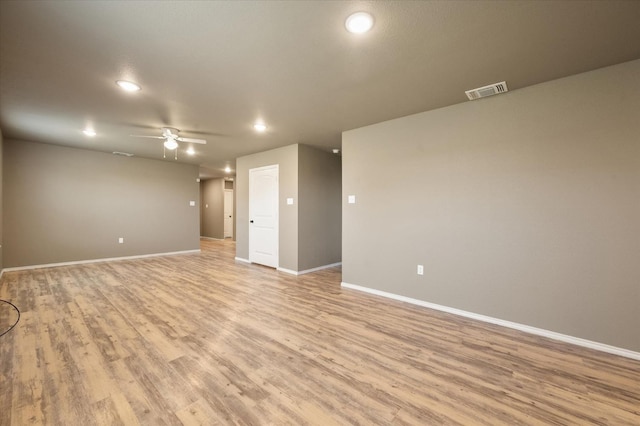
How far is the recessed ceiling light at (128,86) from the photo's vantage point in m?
2.66

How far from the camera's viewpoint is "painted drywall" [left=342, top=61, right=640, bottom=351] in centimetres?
234

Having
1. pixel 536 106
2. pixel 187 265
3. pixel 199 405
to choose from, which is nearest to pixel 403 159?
pixel 536 106

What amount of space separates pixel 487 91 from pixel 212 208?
10.2 m

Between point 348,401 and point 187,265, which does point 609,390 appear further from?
point 187,265

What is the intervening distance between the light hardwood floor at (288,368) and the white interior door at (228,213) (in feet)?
24.1

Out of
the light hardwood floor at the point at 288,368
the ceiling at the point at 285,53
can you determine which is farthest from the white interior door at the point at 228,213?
the light hardwood floor at the point at 288,368

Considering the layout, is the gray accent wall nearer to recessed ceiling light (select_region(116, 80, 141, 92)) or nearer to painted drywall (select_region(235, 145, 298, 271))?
painted drywall (select_region(235, 145, 298, 271))

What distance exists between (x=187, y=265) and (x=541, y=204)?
20.5ft

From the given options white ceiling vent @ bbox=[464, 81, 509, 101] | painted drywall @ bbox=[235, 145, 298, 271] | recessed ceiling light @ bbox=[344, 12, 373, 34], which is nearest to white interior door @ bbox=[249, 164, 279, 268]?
painted drywall @ bbox=[235, 145, 298, 271]

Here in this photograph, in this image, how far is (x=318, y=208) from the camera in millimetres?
5531

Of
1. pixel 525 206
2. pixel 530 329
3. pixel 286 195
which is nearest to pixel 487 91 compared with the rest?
pixel 525 206

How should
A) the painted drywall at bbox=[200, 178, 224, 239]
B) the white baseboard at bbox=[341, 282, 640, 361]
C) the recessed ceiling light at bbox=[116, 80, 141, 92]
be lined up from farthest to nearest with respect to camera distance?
the painted drywall at bbox=[200, 178, 224, 239]
the recessed ceiling light at bbox=[116, 80, 141, 92]
the white baseboard at bbox=[341, 282, 640, 361]

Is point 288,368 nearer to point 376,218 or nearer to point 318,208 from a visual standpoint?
point 376,218

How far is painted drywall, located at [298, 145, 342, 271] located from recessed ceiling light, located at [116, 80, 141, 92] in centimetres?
281
